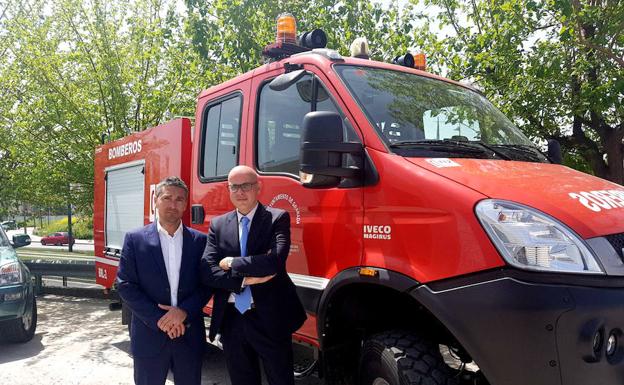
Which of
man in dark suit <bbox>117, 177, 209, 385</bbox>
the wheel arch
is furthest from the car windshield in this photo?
the wheel arch

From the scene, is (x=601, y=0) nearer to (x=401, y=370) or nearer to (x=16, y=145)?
(x=401, y=370)

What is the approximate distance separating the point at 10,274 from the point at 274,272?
14.6ft

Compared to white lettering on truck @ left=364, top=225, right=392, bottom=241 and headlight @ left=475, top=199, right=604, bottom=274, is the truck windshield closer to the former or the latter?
white lettering on truck @ left=364, top=225, right=392, bottom=241

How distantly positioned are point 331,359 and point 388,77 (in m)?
1.82

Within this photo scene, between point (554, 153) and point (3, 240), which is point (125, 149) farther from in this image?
point (554, 153)

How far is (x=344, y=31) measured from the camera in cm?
814

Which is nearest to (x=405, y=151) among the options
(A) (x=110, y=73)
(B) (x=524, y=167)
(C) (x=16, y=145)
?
(B) (x=524, y=167)

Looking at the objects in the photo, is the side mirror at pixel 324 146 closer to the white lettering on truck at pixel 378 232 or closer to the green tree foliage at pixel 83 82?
the white lettering on truck at pixel 378 232

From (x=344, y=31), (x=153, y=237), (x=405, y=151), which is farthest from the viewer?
(x=344, y=31)

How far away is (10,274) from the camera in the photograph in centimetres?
591

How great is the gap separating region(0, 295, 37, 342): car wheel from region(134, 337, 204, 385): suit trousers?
3836 mm

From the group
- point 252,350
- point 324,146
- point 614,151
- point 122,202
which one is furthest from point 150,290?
point 614,151

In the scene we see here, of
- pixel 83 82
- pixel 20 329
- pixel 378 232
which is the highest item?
pixel 83 82

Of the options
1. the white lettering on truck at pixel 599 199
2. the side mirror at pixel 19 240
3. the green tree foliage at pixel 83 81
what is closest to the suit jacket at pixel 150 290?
the white lettering on truck at pixel 599 199
